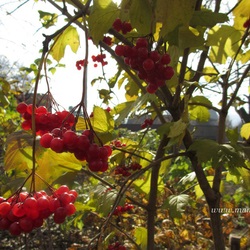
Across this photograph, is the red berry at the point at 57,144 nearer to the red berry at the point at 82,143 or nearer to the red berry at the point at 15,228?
the red berry at the point at 82,143

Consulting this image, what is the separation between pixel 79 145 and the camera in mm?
699

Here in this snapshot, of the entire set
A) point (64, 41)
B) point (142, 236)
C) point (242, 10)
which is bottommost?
point (142, 236)

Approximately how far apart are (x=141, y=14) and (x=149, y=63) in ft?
0.51

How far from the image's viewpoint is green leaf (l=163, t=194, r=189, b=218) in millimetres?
1299

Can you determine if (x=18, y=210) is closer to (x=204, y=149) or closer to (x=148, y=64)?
(x=148, y=64)

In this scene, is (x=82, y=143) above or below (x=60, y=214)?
above

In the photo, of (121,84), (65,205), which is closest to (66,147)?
(65,205)

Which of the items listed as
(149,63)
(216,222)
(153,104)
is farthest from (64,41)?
(216,222)

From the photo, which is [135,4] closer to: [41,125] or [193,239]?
[41,125]

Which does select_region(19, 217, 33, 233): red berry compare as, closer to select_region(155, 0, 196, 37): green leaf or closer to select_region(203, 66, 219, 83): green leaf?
select_region(155, 0, 196, 37): green leaf

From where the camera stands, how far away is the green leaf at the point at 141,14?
24.0 inches

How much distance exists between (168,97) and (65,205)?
1.51 ft

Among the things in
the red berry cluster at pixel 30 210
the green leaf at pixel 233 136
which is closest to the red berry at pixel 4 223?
the red berry cluster at pixel 30 210

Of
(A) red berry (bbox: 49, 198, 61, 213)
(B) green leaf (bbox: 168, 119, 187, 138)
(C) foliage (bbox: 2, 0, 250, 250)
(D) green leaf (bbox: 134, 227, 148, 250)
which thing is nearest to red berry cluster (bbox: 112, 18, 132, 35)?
(C) foliage (bbox: 2, 0, 250, 250)
